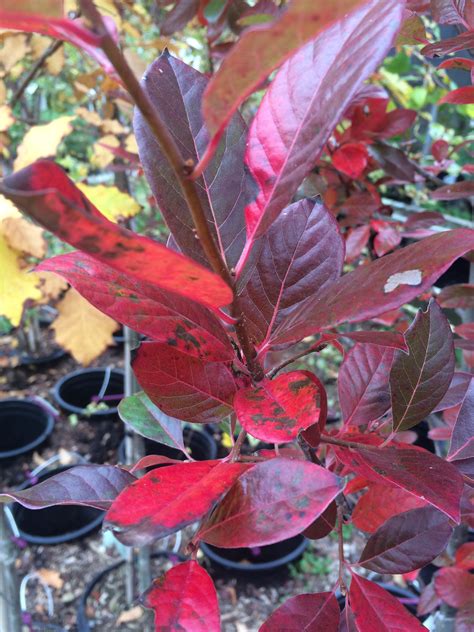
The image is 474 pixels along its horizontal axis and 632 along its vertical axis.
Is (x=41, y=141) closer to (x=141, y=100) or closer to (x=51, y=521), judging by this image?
(x=141, y=100)

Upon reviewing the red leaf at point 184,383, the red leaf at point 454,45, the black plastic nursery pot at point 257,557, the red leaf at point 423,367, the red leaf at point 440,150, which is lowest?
the black plastic nursery pot at point 257,557

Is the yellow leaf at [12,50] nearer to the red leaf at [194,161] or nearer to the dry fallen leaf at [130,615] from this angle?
the red leaf at [194,161]

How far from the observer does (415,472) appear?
464 millimetres

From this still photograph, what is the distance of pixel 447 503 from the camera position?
43 centimetres

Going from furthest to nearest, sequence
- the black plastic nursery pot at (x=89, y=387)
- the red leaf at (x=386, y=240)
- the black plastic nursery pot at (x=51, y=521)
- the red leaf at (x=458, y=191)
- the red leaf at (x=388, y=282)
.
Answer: the black plastic nursery pot at (x=89, y=387) → the black plastic nursery pot at (x=51, y=521) → the red leaf at (x=386, y=240) → the red leaf at (x=458, y=191) → the red leaf at (x=388, y=282)

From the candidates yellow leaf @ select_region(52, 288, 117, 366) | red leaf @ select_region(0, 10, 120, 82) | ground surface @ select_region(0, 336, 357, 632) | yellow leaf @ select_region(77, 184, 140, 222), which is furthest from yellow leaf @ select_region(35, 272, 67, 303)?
red leaf @ select_region(0, 10, 120, 82)

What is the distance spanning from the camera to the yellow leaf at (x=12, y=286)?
1.07 metres

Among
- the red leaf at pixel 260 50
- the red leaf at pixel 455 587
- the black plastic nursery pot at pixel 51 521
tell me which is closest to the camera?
the red leaf at pixel 260 50

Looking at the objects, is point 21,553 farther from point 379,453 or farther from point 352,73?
point 352,73

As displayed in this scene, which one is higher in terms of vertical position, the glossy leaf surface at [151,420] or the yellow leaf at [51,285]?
the glossy leaf surface at [151,420]

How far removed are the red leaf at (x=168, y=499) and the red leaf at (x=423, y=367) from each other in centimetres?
18

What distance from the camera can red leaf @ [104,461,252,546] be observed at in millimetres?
361

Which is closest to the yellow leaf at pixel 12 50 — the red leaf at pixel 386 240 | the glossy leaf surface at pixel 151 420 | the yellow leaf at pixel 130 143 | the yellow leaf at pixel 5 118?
the yellow leaf at pixel 5 118

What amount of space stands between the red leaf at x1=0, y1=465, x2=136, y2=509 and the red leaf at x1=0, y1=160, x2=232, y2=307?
26 centimetres
